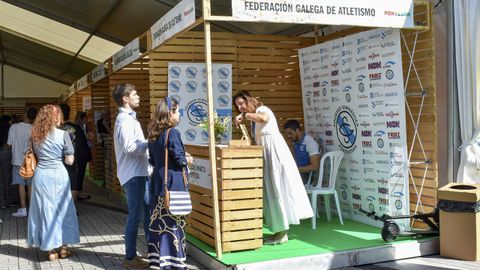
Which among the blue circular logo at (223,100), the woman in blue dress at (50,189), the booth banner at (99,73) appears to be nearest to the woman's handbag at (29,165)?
the woman in blue dress at (50,189)

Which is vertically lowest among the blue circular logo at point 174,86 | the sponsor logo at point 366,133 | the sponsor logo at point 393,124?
the sponsor logo at point 366,133

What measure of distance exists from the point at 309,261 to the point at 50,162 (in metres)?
2.54

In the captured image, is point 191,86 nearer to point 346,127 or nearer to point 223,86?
point 223,86

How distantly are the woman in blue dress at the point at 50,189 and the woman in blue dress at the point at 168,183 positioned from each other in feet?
3.77

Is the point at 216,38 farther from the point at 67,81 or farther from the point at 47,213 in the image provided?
the point at 67,81

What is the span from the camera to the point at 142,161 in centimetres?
462

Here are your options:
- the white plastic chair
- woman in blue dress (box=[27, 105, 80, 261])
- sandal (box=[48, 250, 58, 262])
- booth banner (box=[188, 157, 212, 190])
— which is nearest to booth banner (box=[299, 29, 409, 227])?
the white plastic chair

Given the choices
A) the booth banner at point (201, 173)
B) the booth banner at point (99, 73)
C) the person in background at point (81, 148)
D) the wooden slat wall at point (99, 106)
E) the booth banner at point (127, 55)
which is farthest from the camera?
the wooden slat wall at point (99, 106)

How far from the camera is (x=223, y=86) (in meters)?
7.06

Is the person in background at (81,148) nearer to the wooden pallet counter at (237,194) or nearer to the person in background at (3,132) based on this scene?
the person in background at (3,132)

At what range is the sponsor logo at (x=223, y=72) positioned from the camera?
7.02 metres

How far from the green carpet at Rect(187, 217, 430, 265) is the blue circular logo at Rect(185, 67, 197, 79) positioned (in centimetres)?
227

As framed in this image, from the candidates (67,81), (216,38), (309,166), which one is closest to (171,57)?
(216,38)

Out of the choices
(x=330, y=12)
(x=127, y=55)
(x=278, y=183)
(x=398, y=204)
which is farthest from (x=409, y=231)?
(x=127, y=55)
